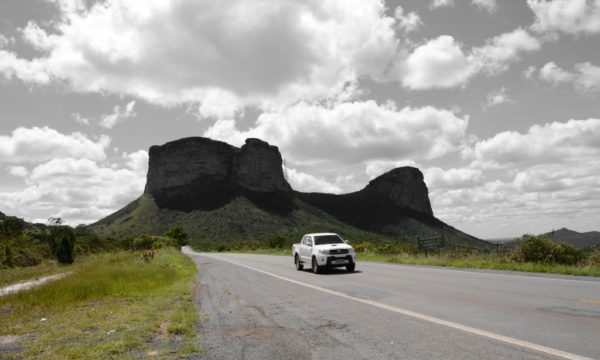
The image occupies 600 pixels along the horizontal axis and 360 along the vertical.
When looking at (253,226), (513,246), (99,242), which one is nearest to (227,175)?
(253,226)

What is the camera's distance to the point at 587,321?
6.89m

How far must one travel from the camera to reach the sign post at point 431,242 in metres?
27.0

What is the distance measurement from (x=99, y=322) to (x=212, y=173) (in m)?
175

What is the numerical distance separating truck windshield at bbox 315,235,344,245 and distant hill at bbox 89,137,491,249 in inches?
4080

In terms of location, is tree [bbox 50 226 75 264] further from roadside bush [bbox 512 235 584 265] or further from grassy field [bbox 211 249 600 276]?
roadside bush [bbox 512 235 584 265]

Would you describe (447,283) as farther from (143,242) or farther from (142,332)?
(143,242)

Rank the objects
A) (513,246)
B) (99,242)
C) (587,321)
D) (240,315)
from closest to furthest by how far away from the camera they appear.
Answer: (587,321) < (240,315) < (513,246) < (99,242)

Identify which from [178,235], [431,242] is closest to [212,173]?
[178,235]

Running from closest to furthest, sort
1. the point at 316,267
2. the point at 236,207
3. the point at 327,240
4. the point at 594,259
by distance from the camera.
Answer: the point at 594,259 → the point at 316,267 → the point at 327,240 → the point at 236,207

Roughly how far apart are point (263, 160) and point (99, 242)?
114 metres

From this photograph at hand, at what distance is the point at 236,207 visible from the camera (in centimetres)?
14950

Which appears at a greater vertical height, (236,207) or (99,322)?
(236,207)

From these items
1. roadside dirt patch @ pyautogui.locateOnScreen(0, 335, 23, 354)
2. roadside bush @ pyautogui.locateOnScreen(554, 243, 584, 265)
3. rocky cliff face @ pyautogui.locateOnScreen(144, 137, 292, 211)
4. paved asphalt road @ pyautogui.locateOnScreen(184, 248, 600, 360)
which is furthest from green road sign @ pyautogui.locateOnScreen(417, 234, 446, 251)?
rocky cliff face @ pyautogui.locateOnScreen(144, 137, 292, 211)

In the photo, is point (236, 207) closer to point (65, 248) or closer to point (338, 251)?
point (65, 248)
